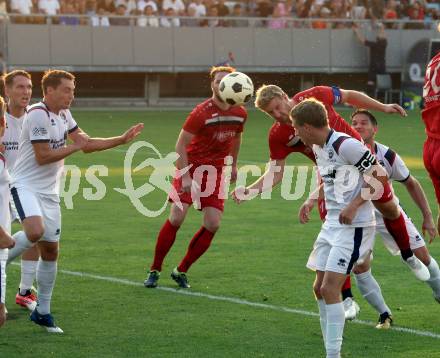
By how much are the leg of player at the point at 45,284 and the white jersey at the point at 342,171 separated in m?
2.29

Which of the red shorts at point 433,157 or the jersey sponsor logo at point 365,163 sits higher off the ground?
the jersey sponsor logo at point 365,163

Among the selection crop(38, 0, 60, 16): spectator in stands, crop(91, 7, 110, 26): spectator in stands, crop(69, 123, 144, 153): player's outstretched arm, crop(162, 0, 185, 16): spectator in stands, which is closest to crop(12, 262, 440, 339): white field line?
crop(69, 123, 144, 153): player's outstretched arm

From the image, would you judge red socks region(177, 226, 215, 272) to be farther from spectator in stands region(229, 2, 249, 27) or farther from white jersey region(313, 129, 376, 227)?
spectator in stands region(229, 2, 249, 27)

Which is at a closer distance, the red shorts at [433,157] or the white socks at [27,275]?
the red shorts at [433,157]

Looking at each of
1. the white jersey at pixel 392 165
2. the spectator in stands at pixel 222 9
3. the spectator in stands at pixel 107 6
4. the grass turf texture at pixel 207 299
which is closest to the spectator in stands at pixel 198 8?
the spectator in stands at pixel 222 9

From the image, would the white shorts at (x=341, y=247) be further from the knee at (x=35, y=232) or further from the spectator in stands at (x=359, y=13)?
the spectator in stands at (x=359, y=13)

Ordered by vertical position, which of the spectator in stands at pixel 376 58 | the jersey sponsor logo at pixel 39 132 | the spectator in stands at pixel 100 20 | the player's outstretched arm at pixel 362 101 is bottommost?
the spectator in stands at pixel 376 58

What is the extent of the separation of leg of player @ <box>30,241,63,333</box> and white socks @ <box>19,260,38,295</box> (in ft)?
2.46

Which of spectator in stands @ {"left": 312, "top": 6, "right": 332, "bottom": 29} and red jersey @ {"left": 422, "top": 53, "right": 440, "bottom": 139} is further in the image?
spectator in stands @ {"left": 312, "top": 6, "right": 332, "bottom": 29}

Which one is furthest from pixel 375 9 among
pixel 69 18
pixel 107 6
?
pixel 69 18

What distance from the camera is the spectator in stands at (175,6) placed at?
3584 cm

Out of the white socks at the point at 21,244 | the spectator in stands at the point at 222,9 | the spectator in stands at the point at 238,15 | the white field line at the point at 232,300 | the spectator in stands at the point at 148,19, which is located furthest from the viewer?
the spectator in stands at the point at 222,9

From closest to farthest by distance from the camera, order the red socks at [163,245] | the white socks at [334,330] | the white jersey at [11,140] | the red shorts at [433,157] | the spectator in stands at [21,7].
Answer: the white socks at [334,330], the red shorts at [433,157], the white jersey at [11,140], the red socks at [163,245], the spectator in stands at [21,7]

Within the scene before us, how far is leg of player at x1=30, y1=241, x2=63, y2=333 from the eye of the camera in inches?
343
